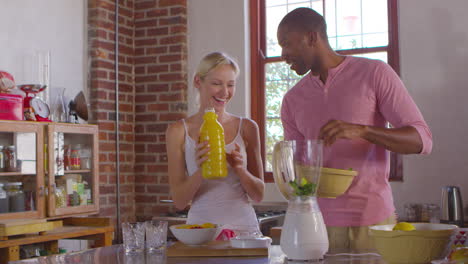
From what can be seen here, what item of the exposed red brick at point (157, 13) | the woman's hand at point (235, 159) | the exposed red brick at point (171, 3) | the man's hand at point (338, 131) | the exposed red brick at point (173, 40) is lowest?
the woman's hand at point (235, 159)

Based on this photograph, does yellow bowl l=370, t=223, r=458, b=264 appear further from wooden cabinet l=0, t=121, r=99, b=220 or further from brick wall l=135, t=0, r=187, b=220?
brick wall l=135, t=0, r=187, b=220

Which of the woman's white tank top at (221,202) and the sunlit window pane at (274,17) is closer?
the woman's white tank top at (221,202)

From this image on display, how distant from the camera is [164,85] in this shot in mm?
4852

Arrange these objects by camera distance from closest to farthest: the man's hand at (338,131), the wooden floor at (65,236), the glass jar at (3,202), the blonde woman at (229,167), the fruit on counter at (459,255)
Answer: the fruit on counter at (459,255)
the man's hand at (338,131)
the blonde woman at (229,167)
the wooden floor at (65,236)
the glass jar at (3,202)

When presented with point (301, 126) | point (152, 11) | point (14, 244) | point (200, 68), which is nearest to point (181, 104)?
point (152, 11)

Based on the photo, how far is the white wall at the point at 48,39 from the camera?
395 cm

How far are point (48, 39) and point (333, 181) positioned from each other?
3121 mm

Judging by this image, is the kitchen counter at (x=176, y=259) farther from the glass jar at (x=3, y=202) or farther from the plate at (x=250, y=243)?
the glass jar at (x=3, y=202)

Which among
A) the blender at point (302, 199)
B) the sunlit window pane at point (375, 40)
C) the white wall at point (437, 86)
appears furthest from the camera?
the sunlit window pane at point (375, 40)

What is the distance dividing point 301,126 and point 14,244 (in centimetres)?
190

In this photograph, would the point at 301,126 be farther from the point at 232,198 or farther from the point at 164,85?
the point at 164,85

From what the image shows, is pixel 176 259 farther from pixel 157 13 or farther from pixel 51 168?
pixel 157 13

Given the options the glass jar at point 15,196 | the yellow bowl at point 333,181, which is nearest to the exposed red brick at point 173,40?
the glass jar at point 15,196

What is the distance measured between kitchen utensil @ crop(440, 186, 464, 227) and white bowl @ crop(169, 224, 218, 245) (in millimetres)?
2408
